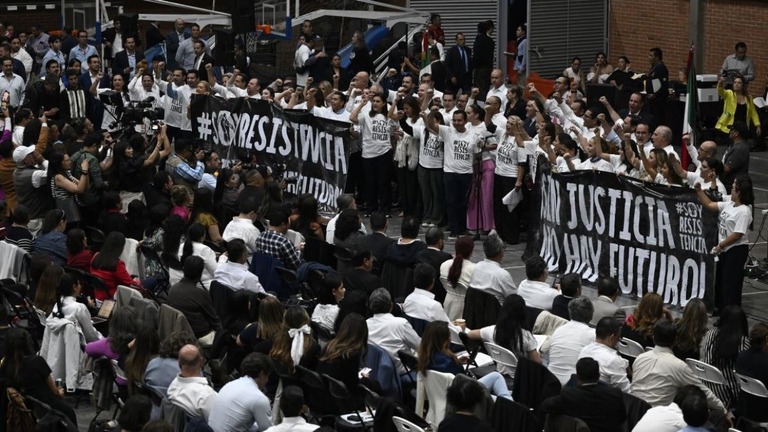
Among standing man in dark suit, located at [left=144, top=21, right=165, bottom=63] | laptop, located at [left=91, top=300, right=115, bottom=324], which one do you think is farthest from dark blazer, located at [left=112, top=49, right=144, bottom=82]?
laptop, located at [left=91, top=300, right=115, bottom=324]

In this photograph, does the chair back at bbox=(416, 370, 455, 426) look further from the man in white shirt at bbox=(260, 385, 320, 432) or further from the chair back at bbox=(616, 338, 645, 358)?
the chair back at bbox=(616, 338, 645, 358)

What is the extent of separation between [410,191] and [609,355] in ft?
28.5

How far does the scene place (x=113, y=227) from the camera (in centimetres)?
1461

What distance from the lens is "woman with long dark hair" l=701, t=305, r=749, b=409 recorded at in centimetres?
1055

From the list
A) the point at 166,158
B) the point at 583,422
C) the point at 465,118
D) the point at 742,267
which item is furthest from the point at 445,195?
the point at 583,422

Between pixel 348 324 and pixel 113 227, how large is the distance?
200 inches

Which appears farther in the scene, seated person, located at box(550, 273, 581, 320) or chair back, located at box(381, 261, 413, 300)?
chair back, located at box(381, 261, 413, 300)

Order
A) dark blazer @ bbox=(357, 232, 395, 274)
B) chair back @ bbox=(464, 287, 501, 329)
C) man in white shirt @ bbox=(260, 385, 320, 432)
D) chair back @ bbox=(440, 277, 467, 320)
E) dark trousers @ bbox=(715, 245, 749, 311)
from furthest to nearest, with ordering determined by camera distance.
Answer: dark trousers @ bbox=(715, 245, 749, 311) → dark blazer @ bbox=(357, 232, 395, 274) → chair back @ bbox=(440, 277, 467, 320) → chair back @ bbox=(464, 287, 501, 329) → man in white shirt @ bbox=(260, 385, 320, 432)

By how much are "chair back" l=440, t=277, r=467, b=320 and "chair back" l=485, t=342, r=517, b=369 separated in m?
1.69

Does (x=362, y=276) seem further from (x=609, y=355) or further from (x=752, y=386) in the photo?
(x=752, y=386)

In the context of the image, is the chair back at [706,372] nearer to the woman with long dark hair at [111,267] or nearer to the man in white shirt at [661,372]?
the man in white shirt at [661,372]

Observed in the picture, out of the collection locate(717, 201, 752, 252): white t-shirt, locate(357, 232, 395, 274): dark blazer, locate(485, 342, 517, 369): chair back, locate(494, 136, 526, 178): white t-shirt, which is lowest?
locate(485, 342, 517, 369): chair back

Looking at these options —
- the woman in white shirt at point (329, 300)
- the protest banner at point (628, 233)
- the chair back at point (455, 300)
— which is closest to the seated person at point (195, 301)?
the woman in white shirt at point (329, 300)

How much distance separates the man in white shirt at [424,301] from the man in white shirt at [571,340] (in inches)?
44.7
